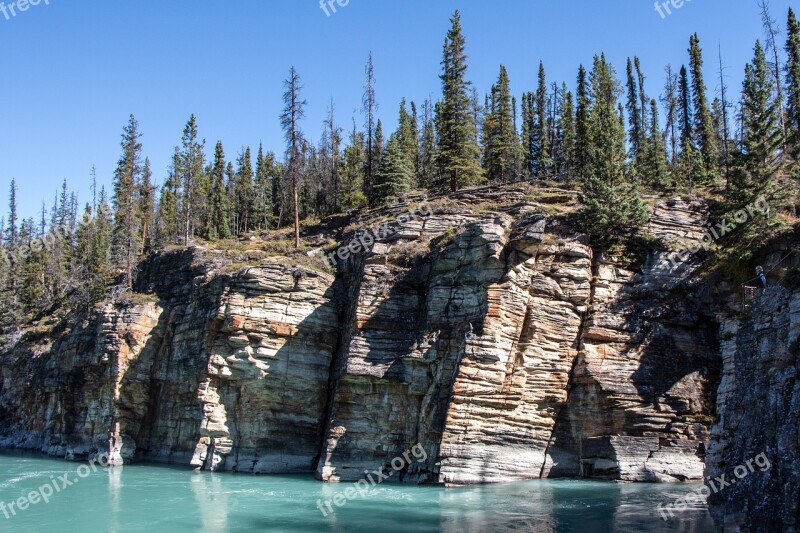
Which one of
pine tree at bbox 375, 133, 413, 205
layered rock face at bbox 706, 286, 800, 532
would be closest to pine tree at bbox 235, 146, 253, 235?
pine tree at bbox 375, 133, 413, 205

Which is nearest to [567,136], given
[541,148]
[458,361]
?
[541,148]

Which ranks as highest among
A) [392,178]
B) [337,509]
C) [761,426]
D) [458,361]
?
[392,178]

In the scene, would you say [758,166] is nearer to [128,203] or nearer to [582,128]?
[582,128]

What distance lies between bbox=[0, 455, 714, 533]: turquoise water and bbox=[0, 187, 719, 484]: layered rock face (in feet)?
7.25

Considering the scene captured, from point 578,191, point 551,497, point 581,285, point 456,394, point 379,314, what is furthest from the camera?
point 578,191

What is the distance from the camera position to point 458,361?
30.9m

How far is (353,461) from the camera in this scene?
32.8 m

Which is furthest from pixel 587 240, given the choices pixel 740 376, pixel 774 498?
pixel 774 498

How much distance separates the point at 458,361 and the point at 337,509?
8.88m

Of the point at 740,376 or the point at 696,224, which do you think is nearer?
the point at 740,376

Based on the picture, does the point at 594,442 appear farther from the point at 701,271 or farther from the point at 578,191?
the point at 578,191

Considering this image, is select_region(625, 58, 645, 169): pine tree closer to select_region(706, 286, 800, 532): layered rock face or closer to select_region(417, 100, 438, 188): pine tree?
select_region(417, 100, 438, 188): pine tree

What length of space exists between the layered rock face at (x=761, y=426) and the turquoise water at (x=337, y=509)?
2834mm

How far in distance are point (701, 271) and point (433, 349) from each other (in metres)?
13.6
